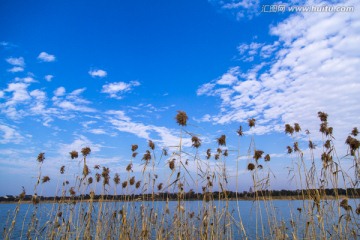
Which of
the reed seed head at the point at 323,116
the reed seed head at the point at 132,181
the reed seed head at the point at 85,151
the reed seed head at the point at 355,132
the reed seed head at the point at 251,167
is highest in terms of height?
the reed seed head at the point at 323,116

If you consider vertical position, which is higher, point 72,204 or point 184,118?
point 184,118

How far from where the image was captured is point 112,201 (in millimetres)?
7414

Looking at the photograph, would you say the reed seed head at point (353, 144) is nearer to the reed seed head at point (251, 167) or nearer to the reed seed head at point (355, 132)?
the reed seed head at point (355, 132)

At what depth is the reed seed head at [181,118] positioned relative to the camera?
12.5 ft

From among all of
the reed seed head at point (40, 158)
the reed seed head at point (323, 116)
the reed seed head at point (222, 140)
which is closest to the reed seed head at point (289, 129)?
the reed seed head at point (323, 116)

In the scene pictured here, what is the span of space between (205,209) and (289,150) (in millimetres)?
2598

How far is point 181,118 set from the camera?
151 inches

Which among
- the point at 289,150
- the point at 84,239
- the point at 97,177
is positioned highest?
the point at 289,150

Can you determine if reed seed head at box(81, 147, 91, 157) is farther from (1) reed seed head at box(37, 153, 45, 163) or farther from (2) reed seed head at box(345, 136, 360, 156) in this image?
(2) reed seed head at box(345, 136, 360, 156)

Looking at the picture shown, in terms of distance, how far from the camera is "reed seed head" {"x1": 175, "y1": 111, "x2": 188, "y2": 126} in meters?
3.81

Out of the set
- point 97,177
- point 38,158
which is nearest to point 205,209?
point 97,177

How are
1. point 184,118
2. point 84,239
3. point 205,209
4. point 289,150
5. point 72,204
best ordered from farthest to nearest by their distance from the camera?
1. point 72,204
2. point 289,150
3. point 84,239
4. point 205,209
5. point 184,118

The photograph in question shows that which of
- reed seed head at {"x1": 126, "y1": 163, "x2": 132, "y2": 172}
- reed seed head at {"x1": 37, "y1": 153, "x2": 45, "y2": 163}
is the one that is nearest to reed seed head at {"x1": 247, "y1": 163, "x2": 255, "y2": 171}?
reed seed head at {"x1": 126, "y1": 163, "x2": 132, "y2": 172}

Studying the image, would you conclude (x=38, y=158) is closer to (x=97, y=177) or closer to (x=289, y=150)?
(x=97, y=177)
